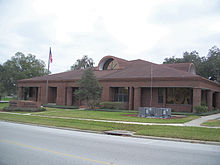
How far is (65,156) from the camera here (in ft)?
25.3

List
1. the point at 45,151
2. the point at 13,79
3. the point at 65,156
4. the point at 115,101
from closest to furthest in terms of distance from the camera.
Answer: the point at 65,156
the point at 45,151
the point at 115,101
the point at 13,79

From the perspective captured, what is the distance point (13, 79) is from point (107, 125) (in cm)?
5450

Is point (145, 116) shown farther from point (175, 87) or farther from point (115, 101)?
point (115, 101)

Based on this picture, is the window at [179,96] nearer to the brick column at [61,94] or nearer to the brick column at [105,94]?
the brick column at [105,94]

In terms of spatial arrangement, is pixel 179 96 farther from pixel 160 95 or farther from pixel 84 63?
pixel 84 63

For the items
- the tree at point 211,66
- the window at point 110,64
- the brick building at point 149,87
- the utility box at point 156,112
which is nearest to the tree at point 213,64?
the tree at point 211,66

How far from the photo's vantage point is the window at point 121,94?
112ft

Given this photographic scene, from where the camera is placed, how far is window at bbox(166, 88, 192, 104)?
29.7 metres

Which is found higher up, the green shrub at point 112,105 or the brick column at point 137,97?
the brick column at point 137,97

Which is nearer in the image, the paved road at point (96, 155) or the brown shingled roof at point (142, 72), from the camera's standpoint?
the paved road at point (96, 155)

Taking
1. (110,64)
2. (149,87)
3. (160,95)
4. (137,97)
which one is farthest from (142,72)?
(110,64)

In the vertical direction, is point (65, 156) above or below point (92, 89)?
below

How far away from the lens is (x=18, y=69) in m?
64.4

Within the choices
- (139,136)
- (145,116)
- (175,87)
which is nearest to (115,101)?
(175,87)
